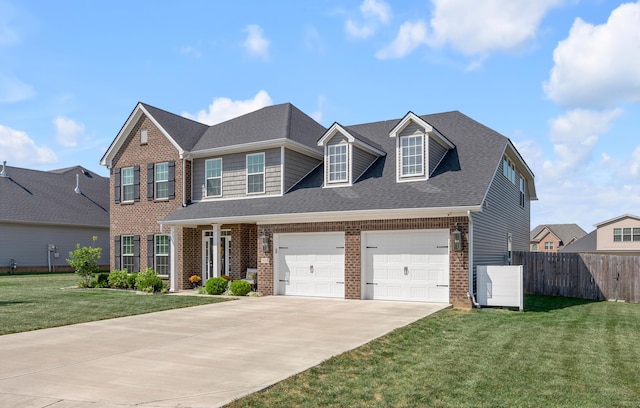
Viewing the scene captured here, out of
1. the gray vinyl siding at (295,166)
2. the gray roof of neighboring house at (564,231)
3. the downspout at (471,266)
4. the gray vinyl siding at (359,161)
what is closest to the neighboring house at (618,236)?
the gray roof of neighboring house at (564,231)

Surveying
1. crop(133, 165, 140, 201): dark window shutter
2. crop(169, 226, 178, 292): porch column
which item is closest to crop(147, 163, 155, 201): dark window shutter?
crop(133, 165, 140, 201): dark window shutter

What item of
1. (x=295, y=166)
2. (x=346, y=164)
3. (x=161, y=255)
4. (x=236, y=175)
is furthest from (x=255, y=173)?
(x=161, y=255)

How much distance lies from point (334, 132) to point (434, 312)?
827 centimetres

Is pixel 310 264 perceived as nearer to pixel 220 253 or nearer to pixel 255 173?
pixel 220 253

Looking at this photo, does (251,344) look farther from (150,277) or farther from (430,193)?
(150,277)

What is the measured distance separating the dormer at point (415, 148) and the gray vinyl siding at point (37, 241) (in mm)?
28831

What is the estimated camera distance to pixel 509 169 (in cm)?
2212

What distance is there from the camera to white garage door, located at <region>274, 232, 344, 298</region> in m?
17.5

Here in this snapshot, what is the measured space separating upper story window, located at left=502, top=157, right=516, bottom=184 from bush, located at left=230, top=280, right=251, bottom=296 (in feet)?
36.8

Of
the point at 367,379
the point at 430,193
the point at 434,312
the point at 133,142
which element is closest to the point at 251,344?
the point at 367,379

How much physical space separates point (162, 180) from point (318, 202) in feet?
29.4

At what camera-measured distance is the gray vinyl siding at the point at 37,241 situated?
34162 millimetres

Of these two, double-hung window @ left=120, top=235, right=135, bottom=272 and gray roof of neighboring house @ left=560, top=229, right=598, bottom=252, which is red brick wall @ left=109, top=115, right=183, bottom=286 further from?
gray roof of neighboring house @ left=560, top=229, right=598, bottom=252

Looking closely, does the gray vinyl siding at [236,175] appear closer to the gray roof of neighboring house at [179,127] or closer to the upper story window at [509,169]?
the gray roof of neighboring house at [179,127]
